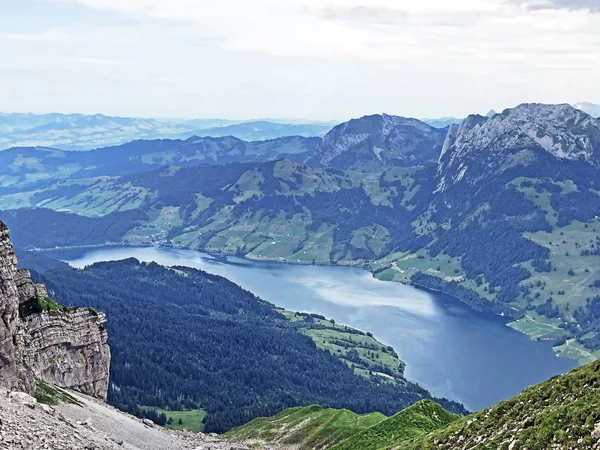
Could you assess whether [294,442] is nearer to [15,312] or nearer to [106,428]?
[106,428]

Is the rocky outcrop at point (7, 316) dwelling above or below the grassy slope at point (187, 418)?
above

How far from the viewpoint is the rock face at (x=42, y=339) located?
72.4 m

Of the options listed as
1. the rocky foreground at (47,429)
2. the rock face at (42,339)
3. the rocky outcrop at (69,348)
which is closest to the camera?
the rocky foreground at (47,429)

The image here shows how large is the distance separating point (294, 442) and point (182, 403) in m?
97.2

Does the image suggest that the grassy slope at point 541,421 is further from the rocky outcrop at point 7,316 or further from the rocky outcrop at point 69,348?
the rocky outcrop at point 69,348

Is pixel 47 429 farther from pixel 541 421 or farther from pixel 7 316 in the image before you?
pixel 541 421

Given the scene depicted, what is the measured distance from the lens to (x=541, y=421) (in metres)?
42.4

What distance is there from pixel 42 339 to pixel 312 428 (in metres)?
46.6

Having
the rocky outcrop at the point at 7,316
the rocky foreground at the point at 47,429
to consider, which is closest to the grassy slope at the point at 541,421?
the rocky foreground at the point at 47,429

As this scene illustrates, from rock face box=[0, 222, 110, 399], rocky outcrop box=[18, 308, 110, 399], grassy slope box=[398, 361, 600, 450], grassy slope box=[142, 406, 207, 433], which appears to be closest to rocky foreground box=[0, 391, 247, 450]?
rock face box=[0, 222, 110, 399]

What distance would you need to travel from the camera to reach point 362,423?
107312mm

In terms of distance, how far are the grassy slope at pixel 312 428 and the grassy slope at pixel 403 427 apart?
17.7 metres

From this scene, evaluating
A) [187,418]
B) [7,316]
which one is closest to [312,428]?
[7,316]

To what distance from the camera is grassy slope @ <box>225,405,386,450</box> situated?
104812mm
